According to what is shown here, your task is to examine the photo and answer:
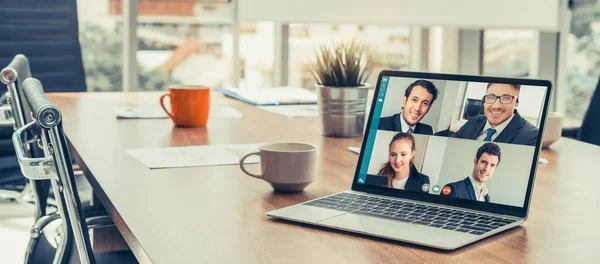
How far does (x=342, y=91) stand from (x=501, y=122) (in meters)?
0.67

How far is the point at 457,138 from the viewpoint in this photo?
3.29 ft

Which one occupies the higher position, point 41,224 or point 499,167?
point 499,167

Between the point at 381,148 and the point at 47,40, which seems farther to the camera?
the point at 47,40

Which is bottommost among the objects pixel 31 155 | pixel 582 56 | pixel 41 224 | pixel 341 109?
pixel 41 224

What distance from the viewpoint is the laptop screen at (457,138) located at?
0.96m

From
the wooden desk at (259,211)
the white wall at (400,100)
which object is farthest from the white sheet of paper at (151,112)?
the white wall at (400,100)

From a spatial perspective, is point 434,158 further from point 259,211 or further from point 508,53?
point 508,53

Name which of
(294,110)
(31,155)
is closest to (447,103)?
(31,155)

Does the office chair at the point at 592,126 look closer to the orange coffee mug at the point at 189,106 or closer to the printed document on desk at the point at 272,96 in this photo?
the printed document on desk at the point at 272,96

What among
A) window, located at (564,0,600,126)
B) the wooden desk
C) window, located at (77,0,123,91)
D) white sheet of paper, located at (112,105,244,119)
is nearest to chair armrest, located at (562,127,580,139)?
the wooden desk

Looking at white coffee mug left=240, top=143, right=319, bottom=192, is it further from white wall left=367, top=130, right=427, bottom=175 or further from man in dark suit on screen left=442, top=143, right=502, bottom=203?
man in dark suit on screen left=442, top=143, right=502, bottom=203

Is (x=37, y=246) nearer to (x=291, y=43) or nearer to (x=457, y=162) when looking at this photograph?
(x=457, y=162)

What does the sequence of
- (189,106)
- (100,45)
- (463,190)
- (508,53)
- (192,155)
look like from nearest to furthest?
1. (463,190)
2. (192,155)
3. (189,106)
4. (100,45)
5. (508,53)

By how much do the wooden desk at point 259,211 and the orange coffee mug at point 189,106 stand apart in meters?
0.11
